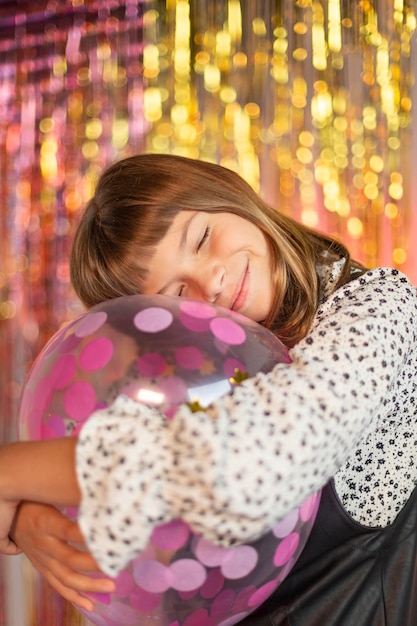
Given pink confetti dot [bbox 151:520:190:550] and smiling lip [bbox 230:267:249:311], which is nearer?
pink confetti dot [bbox 151:520:190:550]

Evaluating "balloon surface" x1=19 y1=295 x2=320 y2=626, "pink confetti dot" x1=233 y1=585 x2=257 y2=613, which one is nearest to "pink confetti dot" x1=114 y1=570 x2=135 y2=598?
"balloon surface" x1=19 y1=295 x2=320 y2=626

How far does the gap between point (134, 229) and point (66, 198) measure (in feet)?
5.14

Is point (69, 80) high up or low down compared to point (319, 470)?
up

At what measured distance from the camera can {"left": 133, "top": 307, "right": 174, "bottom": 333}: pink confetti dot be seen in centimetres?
80

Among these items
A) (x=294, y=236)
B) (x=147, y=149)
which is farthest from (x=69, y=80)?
(x=294, y=236)

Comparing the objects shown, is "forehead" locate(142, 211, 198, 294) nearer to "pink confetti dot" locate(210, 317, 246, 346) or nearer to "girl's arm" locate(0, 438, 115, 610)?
"pink confetti dot" locate(210, 317, 246, 346)

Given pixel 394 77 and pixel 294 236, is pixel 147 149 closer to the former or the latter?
pixel 394 77

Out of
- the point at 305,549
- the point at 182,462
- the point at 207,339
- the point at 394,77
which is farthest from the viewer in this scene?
the point at 394,77

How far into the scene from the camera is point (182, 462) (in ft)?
2.11

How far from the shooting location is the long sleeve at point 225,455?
2.11ft

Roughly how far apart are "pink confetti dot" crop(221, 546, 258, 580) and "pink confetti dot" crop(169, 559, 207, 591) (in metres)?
0.02

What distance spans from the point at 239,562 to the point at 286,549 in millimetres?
74

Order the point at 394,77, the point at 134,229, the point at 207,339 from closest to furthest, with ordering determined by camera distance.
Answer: the point at 207,339, the point at 134,229, the point at 394,77

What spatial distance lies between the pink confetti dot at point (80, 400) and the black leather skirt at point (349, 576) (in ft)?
1.16
